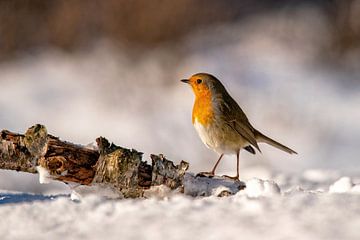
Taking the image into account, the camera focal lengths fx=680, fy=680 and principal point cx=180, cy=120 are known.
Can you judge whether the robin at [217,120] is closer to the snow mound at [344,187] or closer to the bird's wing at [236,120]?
the bird's wing at [236,120]

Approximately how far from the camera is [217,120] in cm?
354

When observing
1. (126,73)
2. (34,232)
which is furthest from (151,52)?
(34,232)

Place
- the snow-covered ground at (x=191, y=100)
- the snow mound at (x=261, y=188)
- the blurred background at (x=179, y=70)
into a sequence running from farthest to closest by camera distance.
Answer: the blurred background at (x=179, y=70), the snow-covered ground at (x=191, y=100), the snow mound at (x=261, y=188)

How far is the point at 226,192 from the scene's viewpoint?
2729mm

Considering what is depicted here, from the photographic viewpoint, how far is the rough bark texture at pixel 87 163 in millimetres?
2688

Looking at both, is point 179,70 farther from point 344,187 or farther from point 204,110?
point 344,187

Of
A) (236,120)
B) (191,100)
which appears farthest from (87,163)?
(191,100)

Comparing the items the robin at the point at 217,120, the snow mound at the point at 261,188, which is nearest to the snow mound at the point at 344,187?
the snow mound at the point at 261,188

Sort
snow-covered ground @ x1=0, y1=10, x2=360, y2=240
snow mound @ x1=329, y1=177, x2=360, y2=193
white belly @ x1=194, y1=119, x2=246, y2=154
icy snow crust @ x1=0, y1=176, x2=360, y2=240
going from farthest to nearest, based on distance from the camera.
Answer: snow-covered ground @ x1=0, y1=10, x2=360, y2=240
white belly @ x1=194, y1=119, x2=246, y2=154
snow mound @ x1=329, y1=177, x2=360, y2=193
icy snow crust @ x1=0, y1=176, x2=360, y2=240

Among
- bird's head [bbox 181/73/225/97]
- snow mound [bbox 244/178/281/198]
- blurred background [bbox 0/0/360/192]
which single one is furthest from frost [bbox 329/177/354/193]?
blurred background [bbox 0/0/360/192]

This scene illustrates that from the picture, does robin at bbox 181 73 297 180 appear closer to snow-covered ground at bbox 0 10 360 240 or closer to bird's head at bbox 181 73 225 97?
bird's head at bbox 181 73 225 97

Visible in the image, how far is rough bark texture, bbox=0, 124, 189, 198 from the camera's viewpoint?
8.82 feet

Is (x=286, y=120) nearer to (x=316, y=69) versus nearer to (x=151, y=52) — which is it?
(x=316, y=69)

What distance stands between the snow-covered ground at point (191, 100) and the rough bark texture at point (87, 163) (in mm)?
172
